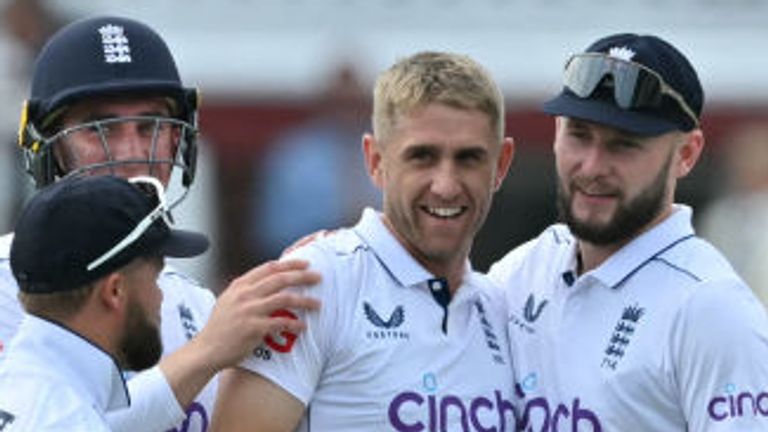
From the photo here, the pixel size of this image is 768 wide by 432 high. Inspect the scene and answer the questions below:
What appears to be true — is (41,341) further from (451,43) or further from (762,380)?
(451,43)

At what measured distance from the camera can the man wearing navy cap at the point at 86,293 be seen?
17.2 ft

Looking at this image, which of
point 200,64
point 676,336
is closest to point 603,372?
point 676,336

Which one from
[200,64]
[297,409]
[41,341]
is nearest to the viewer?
[41,341]

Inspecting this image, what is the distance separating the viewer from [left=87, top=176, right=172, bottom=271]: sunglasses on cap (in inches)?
212

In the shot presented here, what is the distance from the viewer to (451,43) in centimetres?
1781

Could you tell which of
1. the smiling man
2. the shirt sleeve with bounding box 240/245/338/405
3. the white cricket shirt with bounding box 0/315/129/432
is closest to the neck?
the smiling man

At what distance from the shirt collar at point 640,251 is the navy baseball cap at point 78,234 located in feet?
4.66

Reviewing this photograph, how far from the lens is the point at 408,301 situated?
20.5ft

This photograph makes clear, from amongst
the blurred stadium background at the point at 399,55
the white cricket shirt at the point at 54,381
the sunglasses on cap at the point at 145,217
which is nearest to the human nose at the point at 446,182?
the sunglasses on cap at the point at 145,217

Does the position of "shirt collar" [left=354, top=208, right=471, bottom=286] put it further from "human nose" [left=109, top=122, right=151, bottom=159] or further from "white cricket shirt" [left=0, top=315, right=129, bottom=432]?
"white cricket shirt" [left=0, top=315, right=129, bottom=432]

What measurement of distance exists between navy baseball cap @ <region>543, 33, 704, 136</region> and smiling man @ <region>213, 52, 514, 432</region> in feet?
0.77

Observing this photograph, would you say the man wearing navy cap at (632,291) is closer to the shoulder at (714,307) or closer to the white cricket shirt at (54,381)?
the shoulder at (714,307)

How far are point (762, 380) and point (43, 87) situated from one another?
2.08 m

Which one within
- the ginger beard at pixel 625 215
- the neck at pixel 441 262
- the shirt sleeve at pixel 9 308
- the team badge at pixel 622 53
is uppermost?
the team badge at pixel 622 53
